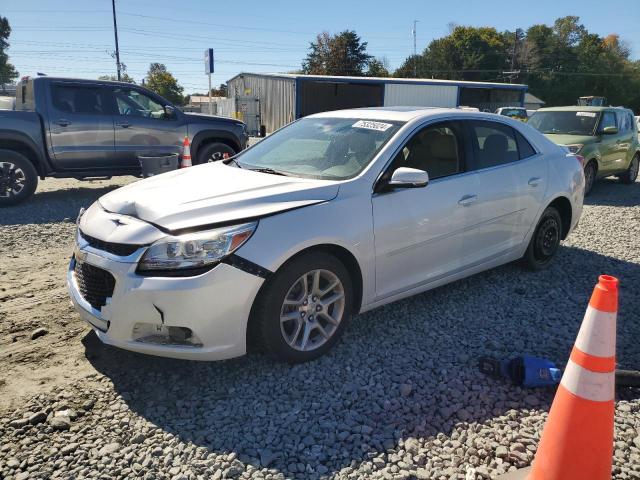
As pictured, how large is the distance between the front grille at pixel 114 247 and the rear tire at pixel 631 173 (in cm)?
1195

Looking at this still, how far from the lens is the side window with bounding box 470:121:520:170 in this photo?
4441 mm

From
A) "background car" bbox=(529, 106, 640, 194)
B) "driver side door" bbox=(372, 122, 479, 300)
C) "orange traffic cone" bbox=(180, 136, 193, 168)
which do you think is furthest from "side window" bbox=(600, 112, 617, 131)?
"orange traffic cone" bbox=(180, 136, 193, 168)

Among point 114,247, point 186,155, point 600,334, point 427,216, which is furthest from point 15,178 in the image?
point 600,334

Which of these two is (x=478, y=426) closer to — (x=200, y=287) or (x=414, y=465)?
(x=414, y=465)

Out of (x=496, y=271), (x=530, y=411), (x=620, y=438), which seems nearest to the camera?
(x=620, y=438)

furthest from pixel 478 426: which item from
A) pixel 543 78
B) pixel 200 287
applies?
pixel 543 78

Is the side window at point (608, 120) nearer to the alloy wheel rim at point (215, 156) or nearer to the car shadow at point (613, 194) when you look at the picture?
the car shadow at point (613, 194)

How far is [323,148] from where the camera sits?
411 centimetres

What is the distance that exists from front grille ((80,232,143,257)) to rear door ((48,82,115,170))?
618cm

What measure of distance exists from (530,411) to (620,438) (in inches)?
17.7

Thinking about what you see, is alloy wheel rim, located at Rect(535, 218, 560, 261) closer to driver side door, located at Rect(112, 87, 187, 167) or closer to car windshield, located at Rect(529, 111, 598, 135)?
car windshield, located at Rect(529, 111, 598, 135)

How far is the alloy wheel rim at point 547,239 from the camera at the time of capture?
5.18 metres

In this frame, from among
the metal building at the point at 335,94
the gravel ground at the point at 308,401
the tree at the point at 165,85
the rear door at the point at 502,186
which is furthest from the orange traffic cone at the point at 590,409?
the tree at the point at 165,85

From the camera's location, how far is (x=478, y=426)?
9.22 ft
